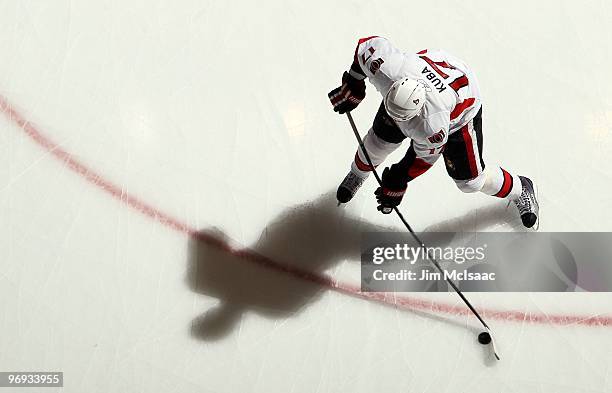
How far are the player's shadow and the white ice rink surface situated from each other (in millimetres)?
11

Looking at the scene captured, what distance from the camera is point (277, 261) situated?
14.1 ft

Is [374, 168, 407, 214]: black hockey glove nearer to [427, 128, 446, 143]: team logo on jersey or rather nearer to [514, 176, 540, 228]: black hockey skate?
[427, 128, 446, 143]: team logo on jersey

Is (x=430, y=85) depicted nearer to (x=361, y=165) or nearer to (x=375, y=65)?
(x=375, y=65)

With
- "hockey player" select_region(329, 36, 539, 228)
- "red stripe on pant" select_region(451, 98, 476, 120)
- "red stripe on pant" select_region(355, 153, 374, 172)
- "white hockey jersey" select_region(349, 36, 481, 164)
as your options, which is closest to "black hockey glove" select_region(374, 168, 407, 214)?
"hockey player" select_region(329, 36, 539, 228)

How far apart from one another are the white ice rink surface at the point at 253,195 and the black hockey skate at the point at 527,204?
12 centimetres

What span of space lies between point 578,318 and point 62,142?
9.46ft

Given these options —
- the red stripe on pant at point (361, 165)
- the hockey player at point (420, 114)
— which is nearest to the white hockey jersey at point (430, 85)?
the hockey player at point (420, 114)

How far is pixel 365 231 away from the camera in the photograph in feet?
14.4

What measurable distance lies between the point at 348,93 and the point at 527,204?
3.84 ft

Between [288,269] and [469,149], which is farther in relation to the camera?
[288,269]

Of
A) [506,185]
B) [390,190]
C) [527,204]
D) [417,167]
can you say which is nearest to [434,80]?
[417,167]

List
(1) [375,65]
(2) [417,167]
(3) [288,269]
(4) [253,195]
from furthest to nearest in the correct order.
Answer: (4) [253,195]
(3) [288,269]
(2) [417,167]
(1) [375,65]

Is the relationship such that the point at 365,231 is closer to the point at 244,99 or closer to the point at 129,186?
the point at 244,99

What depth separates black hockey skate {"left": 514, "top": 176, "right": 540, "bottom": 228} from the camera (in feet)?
14.1
